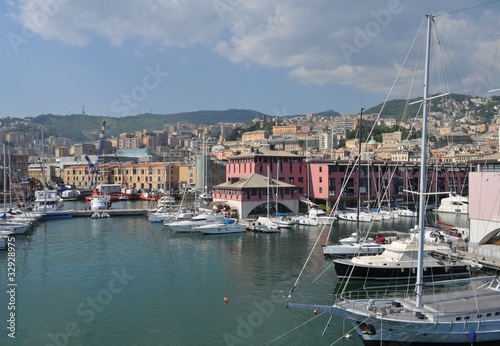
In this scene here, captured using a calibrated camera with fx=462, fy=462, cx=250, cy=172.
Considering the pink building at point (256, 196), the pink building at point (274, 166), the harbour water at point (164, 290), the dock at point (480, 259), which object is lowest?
the harbour water at point (164, 290)

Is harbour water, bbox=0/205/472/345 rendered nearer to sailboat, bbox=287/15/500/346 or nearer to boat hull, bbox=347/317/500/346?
boat hull, bbox=347/317/500/346

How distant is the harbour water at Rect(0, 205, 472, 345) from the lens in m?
16.8

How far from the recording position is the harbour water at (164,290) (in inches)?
659

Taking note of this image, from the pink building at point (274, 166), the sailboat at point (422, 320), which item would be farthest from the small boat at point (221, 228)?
the sailboat at point (422, 320)

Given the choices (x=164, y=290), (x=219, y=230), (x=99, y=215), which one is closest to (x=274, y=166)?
(x=219, y=230)

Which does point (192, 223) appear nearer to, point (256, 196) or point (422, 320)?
point (256, 196)

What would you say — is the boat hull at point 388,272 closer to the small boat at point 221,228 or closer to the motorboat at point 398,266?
the motorboat at point 398,266

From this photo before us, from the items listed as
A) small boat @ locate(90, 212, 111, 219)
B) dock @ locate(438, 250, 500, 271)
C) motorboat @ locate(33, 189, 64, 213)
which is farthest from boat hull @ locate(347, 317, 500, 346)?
motorboat @ locate(33, 189, 64, 213)

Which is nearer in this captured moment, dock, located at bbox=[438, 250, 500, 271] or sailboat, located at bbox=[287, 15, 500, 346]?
sailboat, located at bbox=[287, 15, 500, 346]

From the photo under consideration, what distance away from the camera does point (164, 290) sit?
22.3 meters

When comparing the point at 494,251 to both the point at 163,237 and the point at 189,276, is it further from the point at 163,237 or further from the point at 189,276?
the point at 163,237

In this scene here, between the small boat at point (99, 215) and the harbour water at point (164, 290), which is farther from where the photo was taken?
the small boat at point (99, 215)

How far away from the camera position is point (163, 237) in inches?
1494

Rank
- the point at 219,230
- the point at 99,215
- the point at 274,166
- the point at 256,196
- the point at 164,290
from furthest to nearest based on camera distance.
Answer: the point at 274,166
the point at 99,215
the point at 256,196
the point at 219,230
the point at 164,290
